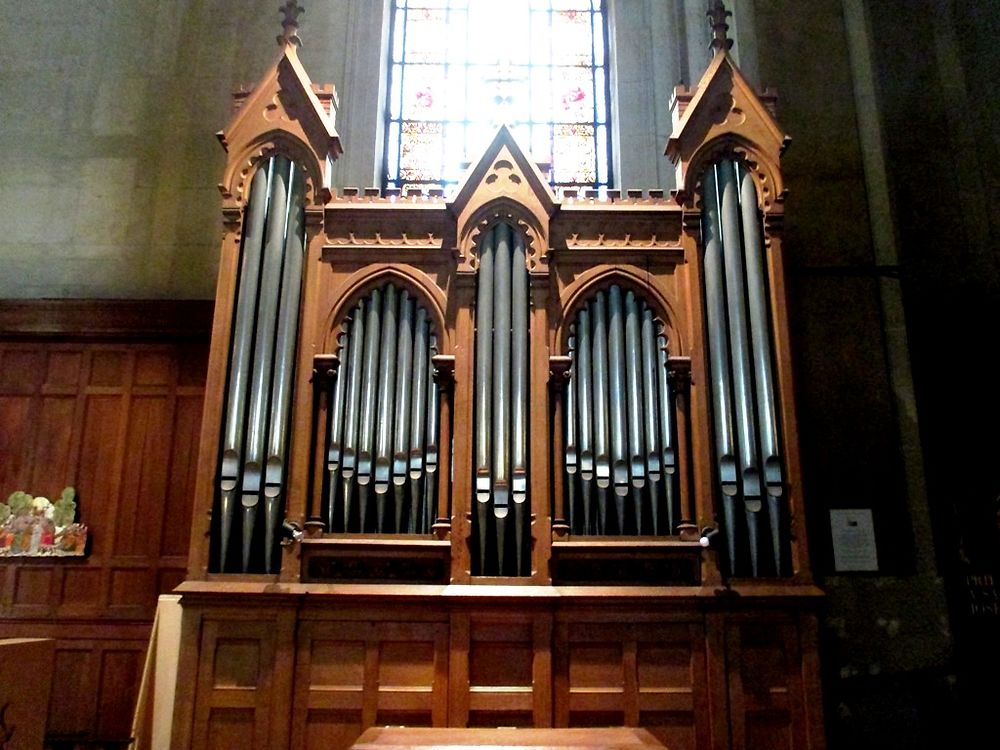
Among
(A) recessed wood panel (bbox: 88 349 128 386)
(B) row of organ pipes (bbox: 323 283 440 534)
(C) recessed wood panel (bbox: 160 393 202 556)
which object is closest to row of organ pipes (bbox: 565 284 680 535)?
(B) row of organ pipes (bbox: 323 283 440 534)

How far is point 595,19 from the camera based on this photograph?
8.48 meters

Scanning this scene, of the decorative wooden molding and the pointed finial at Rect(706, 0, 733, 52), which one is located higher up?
the pointed finial at Rect(706, 0, 733, 52)

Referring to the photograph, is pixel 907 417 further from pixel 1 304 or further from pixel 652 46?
pixel 1 304

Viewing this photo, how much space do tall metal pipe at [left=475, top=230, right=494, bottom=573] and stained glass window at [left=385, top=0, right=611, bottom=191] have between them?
102 inches

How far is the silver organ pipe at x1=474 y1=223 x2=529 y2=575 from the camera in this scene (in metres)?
5.05

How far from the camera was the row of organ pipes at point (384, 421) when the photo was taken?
5164 mm

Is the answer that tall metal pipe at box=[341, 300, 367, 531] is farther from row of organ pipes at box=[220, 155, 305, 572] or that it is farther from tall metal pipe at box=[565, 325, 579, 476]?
tall metal pipe at box=[565, 325, 579, 476]

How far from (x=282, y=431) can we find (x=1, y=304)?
325cm

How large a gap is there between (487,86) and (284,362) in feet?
12.7

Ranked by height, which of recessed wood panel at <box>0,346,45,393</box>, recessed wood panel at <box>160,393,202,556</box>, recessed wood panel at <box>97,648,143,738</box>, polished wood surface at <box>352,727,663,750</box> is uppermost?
recessed wood panel at <box>0,346,45,393</box>

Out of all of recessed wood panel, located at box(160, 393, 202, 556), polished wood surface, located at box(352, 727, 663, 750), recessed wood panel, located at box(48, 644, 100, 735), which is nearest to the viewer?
polished wood surface, located at box(352, 727, 663, 750)

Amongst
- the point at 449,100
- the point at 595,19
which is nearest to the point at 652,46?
the point at 595,19

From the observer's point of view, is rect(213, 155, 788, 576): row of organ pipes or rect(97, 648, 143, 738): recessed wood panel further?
rect(97, 648, 143, 738): recessed wood panel

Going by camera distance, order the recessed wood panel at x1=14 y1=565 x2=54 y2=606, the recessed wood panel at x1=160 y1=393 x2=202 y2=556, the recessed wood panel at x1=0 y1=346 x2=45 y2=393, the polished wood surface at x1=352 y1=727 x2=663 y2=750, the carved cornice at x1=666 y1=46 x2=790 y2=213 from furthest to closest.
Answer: the recessed wood panel at x1=0 y1=346 x2=45 y2=393, the recessed wood panel at x1=160 y1=393 x2=202 y2=556, the recessed wood panel at x1=14 y1=565 x2=54 y2=606, the carved cornice at x1=666 y1=46 x2=790 y2=213, the polished wood surface at x1=352 y1=727 x2=663 y2=750
